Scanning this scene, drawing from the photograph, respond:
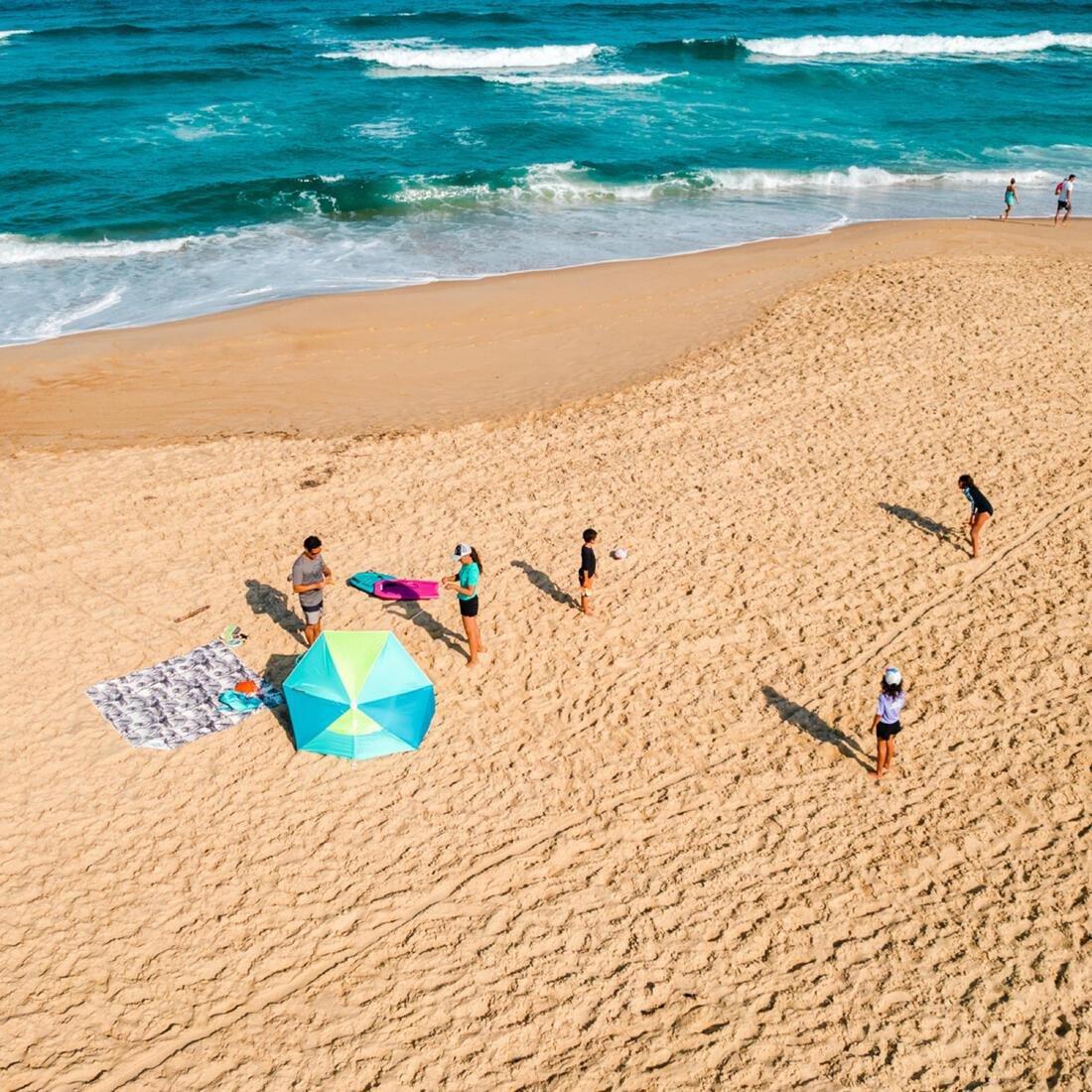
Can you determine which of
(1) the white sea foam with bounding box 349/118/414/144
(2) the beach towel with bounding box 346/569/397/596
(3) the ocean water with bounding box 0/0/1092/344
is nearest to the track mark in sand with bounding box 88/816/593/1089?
(2) the beach towel with bounding box 346/569/397/596

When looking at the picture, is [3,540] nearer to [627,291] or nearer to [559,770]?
[559,770]

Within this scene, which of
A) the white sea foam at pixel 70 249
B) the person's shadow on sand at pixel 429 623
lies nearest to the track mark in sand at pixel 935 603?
the person's shadow on sand at pixel 429 623

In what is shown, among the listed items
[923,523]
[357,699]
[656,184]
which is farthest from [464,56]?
[357,699]

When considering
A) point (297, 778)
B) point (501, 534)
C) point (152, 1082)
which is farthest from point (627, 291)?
point (152, 1082)

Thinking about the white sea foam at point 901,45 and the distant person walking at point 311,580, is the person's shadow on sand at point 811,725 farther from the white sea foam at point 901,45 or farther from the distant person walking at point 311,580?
the white sea foam at point 901,45

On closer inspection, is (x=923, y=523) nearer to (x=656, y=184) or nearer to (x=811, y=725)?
(x=811, y=725)
